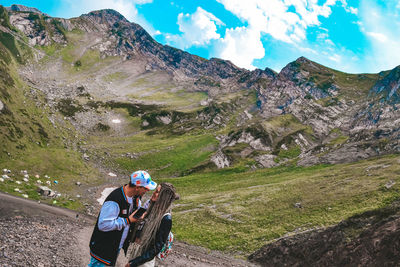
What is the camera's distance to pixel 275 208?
1626 inches

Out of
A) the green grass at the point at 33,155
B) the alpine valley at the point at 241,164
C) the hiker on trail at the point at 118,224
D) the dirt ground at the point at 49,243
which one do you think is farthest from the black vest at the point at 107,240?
the green grass at the point at 33,155

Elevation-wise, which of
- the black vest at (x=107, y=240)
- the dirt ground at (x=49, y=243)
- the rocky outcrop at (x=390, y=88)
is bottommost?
the dirt ground at (x=49, y=243)

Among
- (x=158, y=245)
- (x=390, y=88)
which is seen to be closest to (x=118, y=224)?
(x=158, y=245)

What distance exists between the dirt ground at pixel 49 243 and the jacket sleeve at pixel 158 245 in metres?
9.88

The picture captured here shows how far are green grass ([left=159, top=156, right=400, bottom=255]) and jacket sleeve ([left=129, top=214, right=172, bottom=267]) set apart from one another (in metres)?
25.2

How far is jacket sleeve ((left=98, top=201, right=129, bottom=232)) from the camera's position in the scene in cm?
728

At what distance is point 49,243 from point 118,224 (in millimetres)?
14697

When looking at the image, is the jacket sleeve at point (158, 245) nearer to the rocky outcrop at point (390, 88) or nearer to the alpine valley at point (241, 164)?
the alpine valley at point (241, 164)

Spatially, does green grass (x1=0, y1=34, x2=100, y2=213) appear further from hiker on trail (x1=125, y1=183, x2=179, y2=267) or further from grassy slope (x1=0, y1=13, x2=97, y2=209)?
hiker on trail (x1=125, y1=183, x2=179, y2=267)

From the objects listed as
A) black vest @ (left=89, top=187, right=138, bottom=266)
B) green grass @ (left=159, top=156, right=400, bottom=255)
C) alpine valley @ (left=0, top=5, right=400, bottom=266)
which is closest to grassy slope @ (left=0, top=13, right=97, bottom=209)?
alpine valley @ (left=0, top=5, right=400, bottom=266)

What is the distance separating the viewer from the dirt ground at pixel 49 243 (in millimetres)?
14164

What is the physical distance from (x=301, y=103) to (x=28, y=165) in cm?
16075

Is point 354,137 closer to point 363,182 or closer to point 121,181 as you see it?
point 363,182

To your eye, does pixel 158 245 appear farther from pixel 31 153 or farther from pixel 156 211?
pixel 31 153
